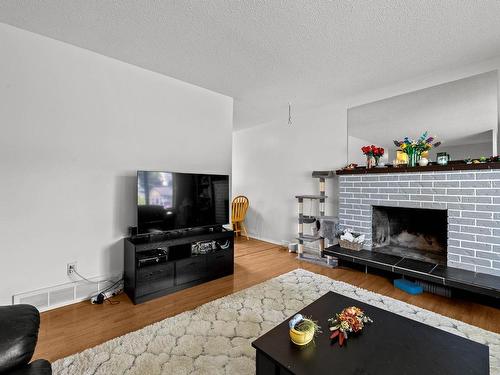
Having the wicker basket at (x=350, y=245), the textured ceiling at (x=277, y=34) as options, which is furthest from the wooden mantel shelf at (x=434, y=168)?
the textured ceiling at (x=277, y=34)

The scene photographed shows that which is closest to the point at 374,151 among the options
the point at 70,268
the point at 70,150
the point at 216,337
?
the point at 216,337

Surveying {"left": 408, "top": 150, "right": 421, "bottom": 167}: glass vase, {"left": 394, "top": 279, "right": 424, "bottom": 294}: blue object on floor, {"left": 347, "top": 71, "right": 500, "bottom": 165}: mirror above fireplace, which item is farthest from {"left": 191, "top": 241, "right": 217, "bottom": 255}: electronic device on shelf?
{"left": 408, "top": 150, "right": 421, "bottom": 167}: glass vase

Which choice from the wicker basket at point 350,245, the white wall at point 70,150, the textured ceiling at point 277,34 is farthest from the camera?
the wicker basket at point 350,245

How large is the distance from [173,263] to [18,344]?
5.57 feet

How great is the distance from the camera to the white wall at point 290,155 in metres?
3.28

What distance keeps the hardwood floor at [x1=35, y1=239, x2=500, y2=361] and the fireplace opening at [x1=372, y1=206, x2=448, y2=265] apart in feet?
1.61

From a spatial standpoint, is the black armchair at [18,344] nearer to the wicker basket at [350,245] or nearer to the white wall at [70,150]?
the white wall at [70,150]

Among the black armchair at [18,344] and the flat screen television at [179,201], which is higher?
the flat screen television at [179,201]

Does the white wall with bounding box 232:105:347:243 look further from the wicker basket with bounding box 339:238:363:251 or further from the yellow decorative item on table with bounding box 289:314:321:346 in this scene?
the yellow decorative item on table with bounding box 289:314:321:346

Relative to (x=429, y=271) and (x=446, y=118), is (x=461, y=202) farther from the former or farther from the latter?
(x=446, y=118)

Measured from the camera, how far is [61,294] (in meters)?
2.28

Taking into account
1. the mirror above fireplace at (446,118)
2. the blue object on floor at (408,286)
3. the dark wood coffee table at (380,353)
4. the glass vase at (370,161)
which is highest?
the mirror above fireplace at (446,118)

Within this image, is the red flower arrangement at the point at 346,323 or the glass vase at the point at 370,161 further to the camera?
the glass vase at the point at 370,161

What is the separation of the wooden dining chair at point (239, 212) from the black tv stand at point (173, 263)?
1688 mm
